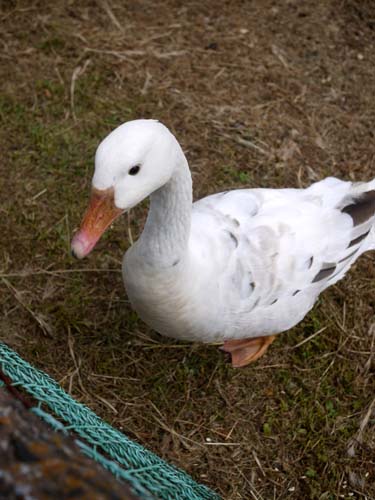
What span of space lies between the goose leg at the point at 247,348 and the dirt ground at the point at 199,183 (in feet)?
0.27

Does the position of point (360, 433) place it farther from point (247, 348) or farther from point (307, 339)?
point (247, 348)

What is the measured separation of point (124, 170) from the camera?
159 centimetres

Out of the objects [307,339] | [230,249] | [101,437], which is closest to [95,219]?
[101,437]

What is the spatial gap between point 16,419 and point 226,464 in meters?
1.68

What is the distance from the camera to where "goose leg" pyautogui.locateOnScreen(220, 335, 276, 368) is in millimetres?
2721

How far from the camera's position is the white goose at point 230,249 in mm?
1809

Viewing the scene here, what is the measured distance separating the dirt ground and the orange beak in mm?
1114

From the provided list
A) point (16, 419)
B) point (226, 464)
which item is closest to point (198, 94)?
point (226, 464)

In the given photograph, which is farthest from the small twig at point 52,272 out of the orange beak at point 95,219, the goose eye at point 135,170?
the goose eye at point 135,170

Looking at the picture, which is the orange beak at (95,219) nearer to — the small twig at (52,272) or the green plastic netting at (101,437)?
the green plastic netting at (101,437)

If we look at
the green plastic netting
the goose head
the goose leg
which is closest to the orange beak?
the goose head

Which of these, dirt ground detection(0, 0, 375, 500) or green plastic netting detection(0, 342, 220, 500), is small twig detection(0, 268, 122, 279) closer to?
dirt ground detection(0, 0, 375, 500)

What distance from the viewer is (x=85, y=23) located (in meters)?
3.93

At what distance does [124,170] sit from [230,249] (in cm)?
79
